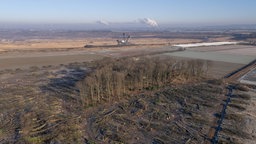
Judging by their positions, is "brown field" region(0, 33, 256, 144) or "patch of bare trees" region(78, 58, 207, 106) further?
"patch of bare trees" region(78, 58, 207, 106)

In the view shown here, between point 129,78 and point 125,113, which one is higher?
point 129,78

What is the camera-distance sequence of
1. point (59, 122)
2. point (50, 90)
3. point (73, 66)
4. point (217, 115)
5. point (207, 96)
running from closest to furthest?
point (59, 122), point (217, 115), point (207, 96), point (50, 90), point (73, 66)

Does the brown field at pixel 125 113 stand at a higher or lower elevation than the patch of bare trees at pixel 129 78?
lower

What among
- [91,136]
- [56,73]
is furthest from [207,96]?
[56,73]

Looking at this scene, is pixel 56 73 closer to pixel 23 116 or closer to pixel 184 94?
pixel 23 116

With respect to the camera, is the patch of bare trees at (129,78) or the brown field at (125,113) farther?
the patch of bare trees at (129,78)

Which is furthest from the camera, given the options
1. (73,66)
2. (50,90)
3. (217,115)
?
(73,66)

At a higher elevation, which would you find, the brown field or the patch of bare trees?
the patch of bare trees

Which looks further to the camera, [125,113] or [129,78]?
[129,78]
